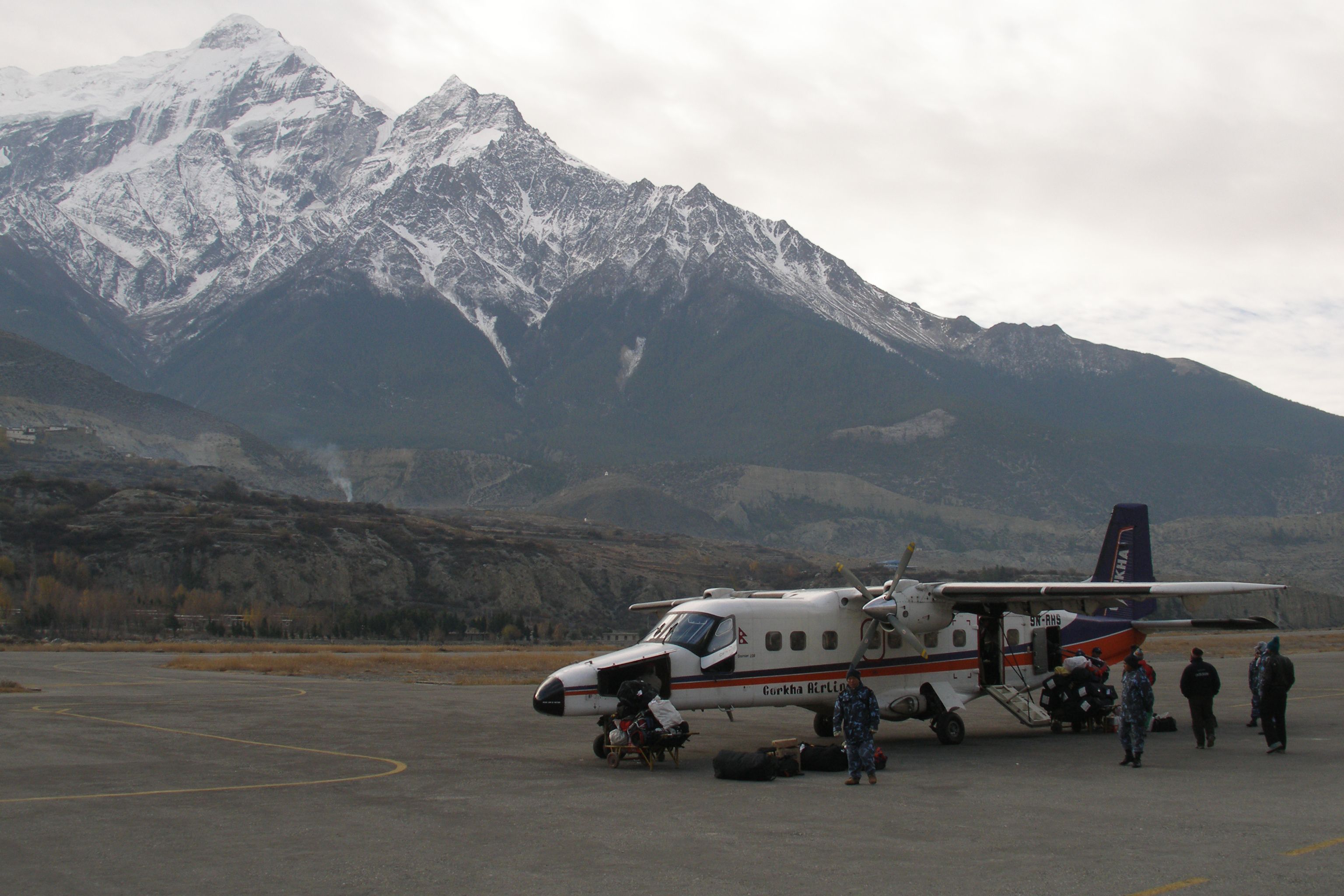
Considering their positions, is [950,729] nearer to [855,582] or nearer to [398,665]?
[855,582]

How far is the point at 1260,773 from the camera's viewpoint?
20.8m

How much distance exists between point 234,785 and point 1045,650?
20.6m

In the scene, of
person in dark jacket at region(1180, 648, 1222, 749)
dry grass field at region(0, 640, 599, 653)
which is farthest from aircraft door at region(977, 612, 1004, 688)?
dry grass field at region(0, 640, 599, 653)

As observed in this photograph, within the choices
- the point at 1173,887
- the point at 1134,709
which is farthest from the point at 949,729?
the point at 1173,887

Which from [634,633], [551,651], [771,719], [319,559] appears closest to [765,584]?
[634,633]

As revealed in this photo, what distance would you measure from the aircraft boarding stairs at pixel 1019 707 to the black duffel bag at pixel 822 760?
26.2ft

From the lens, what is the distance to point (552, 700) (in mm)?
22906

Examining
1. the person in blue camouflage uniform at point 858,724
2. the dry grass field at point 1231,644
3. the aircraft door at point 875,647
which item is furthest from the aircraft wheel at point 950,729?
the dry grass field at point 1231,644

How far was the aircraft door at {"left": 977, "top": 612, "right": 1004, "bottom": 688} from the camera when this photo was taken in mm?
28859

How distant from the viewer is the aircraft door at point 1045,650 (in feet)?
100

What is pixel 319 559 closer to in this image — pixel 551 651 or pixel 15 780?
pixel 551 651

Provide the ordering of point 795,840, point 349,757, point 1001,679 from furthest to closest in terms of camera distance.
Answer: point 1001,679
point 349,757
point 795,840

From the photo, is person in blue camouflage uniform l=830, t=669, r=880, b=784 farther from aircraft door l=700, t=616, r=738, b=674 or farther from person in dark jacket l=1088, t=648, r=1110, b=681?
person in dark jacket l=1088, t=648, r=1110, b=681

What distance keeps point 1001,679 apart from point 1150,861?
16368 mm
